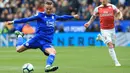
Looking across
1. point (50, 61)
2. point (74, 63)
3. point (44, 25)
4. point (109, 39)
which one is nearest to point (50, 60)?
point (50, 61)

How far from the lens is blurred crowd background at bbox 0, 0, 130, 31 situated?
32.8 metres

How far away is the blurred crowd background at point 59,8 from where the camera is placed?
32834mm

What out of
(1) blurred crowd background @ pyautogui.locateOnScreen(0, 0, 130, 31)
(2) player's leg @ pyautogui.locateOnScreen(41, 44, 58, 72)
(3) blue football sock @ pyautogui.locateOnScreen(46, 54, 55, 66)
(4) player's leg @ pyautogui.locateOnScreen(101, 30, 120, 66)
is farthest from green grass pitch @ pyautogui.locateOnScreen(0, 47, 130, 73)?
(1) blurred crowd background @ pyautogui.locateOnScreen(0, 0, 130, 31)

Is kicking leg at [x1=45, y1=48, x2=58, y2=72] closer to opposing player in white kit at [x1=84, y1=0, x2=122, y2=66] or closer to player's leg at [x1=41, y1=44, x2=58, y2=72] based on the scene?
player's leg at [x1=41, y1=44, x2=58, y2=72]

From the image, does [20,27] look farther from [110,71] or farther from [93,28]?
[110,71]

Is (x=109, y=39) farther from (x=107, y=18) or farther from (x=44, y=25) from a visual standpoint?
(x=44, y=25)

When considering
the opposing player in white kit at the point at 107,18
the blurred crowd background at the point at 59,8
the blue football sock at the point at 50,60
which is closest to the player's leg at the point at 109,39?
the opposing player in white kit at the point at 107,18

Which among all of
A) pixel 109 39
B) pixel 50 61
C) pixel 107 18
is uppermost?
pixel 107 18

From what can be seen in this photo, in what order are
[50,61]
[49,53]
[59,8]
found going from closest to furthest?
[50,61] → [49,53] → [59,8]

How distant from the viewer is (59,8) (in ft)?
111

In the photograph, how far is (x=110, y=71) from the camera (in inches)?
592

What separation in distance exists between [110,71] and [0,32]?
18.5m

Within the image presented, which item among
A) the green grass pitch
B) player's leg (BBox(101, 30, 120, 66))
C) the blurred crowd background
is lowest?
the blurred crowd background

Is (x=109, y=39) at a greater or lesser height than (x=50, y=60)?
lesser
